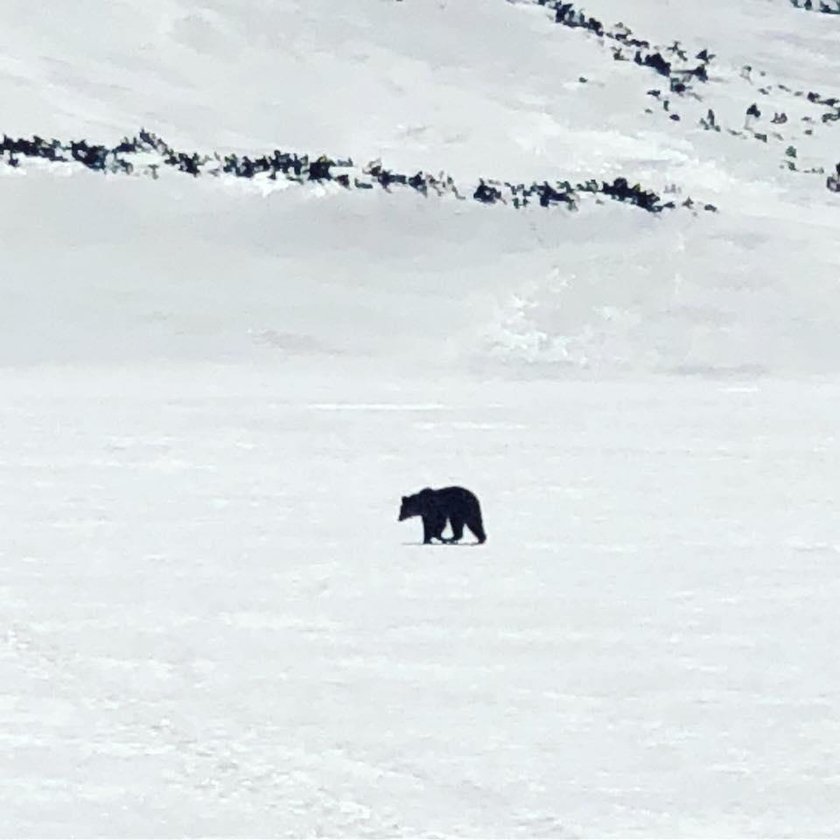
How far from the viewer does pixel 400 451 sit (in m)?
18.2

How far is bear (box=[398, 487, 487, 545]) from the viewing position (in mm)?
12367

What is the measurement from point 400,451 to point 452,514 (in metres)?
5.81

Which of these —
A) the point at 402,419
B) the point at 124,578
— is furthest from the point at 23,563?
the point at 402,419

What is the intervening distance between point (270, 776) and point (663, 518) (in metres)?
7.48

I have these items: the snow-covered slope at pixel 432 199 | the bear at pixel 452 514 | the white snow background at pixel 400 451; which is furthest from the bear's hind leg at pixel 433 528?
the snow-covered slope at pixel 432 199

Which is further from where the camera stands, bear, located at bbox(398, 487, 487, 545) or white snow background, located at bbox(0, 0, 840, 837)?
bear, located at bbox(398, 487, 487, 545)

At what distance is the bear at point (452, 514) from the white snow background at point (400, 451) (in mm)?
283

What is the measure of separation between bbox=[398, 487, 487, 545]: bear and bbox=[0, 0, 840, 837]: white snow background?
11.1 inches

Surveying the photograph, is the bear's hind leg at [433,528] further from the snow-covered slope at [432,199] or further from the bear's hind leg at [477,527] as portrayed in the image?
the snow-covered slope at [432,199]

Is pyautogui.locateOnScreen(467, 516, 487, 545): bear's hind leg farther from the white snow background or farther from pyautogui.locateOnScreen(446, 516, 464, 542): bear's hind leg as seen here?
the white snow background

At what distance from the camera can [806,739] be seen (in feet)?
23.5

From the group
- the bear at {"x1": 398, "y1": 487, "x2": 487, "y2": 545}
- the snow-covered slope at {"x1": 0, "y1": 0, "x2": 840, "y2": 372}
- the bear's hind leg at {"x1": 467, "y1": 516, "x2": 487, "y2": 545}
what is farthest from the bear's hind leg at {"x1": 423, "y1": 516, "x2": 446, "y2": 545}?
the snow-covered slope at {"x1": 0, "y1": 0, "x2": 840, "y2": 372}

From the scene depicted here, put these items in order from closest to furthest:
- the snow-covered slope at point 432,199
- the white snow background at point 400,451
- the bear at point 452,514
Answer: the white snow background at point 400,451
the bear at point 452,514
the snow-covered slope at point 432,199

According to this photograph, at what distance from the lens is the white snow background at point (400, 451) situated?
6801mm
